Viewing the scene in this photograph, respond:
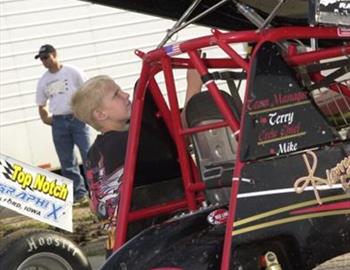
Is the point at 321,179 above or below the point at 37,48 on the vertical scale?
below

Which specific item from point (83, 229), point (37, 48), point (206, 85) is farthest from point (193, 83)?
point (37, 48)

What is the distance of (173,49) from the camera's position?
11.0 feet

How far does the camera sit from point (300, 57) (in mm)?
3154

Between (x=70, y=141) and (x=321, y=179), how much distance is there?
6159 millimetres

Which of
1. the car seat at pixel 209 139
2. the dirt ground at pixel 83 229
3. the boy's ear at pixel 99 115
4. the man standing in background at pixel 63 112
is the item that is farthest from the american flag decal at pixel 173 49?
the man standing in background at pixel 63 112

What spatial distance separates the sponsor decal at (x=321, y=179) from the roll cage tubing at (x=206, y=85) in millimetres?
232

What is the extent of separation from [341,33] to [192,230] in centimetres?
95

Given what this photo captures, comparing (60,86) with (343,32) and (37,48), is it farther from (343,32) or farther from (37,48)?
(343,32)

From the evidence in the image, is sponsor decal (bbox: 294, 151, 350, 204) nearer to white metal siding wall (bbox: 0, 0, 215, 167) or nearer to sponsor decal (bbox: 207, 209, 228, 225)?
sponsor decal (bbox: 207, 209, 228, 225)

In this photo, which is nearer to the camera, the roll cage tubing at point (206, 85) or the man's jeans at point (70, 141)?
the roll cage tubing at point (206, 85)

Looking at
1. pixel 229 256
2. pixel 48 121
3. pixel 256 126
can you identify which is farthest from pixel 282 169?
pixel 48 121

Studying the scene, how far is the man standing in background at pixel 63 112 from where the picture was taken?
8628 mm

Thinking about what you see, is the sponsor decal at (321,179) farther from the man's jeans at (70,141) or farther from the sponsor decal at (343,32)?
the man's jeans at (70,141)

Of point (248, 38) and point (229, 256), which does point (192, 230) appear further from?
point (248, 38)
